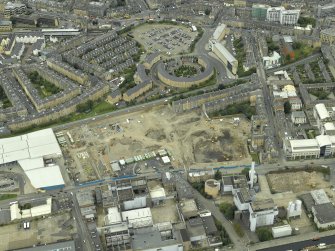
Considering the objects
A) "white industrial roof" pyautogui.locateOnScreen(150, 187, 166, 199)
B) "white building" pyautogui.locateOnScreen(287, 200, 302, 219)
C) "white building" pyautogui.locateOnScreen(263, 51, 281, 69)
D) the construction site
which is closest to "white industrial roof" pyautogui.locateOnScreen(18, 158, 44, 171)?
the construction site

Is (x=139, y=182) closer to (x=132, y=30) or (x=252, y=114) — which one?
(x=252, y=114)

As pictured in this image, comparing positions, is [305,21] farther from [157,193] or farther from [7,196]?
[7,196]

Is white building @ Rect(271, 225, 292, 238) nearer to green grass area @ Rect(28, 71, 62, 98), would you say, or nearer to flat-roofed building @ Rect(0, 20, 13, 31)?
green grass area @ Rect(28, 71, 62, 98)

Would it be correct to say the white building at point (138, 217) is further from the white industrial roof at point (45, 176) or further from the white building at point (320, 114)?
the white building at point (320, 114)

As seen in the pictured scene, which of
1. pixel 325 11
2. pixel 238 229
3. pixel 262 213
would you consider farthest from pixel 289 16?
pixel 238 229

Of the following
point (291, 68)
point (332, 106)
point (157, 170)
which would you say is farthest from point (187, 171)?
point (291, 68)

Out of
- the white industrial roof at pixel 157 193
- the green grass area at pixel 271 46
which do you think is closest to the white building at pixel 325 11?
the green grass area at pixel 271 46
